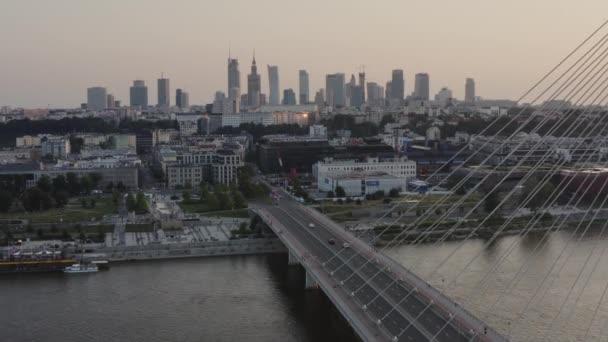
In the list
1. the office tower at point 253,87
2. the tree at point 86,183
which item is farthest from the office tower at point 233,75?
the tree at point 86,183

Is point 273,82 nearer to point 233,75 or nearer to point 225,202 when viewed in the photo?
point 233,75

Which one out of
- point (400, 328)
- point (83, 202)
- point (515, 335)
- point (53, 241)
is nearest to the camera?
point (400, 328)

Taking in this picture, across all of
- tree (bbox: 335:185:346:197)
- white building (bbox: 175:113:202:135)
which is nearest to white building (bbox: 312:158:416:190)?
tree (bbox: 335:185:346:197)

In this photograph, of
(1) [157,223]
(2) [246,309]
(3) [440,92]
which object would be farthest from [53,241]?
(3) [440,92]

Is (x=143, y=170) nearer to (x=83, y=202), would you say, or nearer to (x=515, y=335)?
(x=83, y=202)

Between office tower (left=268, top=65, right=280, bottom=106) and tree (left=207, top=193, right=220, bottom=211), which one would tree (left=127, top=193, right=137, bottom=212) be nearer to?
tree (left=207, top=193, right=220, bottom=211)
